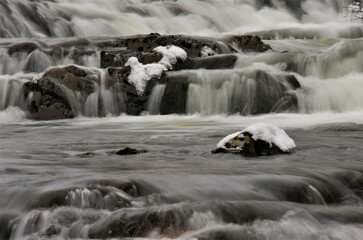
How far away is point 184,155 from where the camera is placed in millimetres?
6945

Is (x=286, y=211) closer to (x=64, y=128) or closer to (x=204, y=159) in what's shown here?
(x=204, y=159)

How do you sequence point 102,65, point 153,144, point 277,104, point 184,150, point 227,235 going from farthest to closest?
point 102,65 < point 277,104 < point 153,144 < point 184,150 < point 227,235

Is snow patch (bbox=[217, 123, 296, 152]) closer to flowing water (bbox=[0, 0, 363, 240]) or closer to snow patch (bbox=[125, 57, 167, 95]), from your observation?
flowing water (bbox=[0, 0, 363, 240])

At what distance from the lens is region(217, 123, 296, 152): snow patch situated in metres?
6.66

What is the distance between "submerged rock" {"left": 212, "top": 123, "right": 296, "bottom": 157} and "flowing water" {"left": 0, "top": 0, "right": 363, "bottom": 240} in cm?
16

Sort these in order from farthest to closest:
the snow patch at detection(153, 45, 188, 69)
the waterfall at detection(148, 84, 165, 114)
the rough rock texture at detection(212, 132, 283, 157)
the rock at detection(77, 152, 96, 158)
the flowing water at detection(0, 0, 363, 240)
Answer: the snow patch at detection(153, 45, 188, 69) < the waterfall at detection(148, 84, 165, 114) < the rock at detection(77, 152, 96, 158) < the rough rock texture at detection(212, 132, 283, 157) < the flowing water at detection(0, 0, 363, 240)

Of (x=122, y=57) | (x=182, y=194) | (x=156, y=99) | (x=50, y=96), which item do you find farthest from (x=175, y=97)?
(x=182, y=194)

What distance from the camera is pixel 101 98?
12.6 meters

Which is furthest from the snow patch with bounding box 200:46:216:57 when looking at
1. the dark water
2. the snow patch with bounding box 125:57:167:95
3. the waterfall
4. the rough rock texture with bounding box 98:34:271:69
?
the dark water

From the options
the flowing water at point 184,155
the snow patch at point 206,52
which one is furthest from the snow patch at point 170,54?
the snow patch at point 206,52

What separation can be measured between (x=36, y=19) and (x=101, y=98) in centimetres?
779

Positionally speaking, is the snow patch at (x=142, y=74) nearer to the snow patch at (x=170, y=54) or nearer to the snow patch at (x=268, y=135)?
the snow patch at (x=170, y=54)

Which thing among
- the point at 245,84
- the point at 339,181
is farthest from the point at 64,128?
the point at 339,181

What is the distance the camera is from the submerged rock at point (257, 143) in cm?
666
